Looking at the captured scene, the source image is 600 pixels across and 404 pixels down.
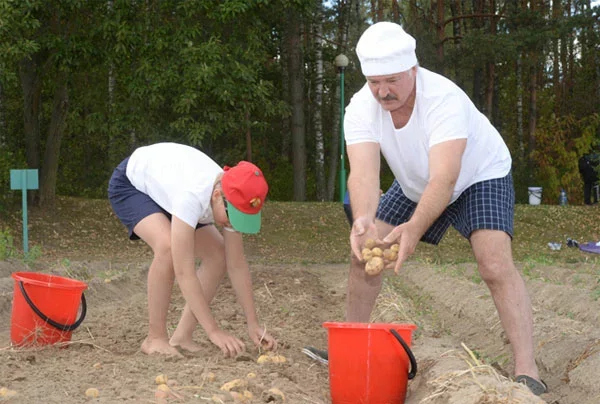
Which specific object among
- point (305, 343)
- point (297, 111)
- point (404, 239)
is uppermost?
point (297, 111)

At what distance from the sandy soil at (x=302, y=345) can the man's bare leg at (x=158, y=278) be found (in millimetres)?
126

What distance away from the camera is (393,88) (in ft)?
13.0

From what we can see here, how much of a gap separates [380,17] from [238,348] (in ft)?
72.9

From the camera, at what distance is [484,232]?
4285 millimetres

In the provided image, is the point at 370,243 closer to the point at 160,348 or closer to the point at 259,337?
the point at 259,337

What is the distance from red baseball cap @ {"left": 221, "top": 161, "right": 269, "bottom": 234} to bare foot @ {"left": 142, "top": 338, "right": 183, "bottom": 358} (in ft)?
2.90

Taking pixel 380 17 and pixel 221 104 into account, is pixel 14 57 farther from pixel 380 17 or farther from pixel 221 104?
pixel 380 17

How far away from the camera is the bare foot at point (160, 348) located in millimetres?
4820

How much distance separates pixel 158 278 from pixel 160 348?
0.42 metres

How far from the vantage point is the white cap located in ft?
12.6

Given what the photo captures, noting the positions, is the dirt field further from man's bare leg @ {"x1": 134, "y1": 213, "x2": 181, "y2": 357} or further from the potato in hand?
the potato in hand

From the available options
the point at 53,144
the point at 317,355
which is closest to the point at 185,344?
the point at 317,355

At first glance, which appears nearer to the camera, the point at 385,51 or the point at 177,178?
the point at 385,51

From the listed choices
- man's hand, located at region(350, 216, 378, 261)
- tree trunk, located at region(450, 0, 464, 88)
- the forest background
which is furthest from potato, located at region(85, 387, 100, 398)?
tree trunk, located at region(450, 0, 464, 88)
